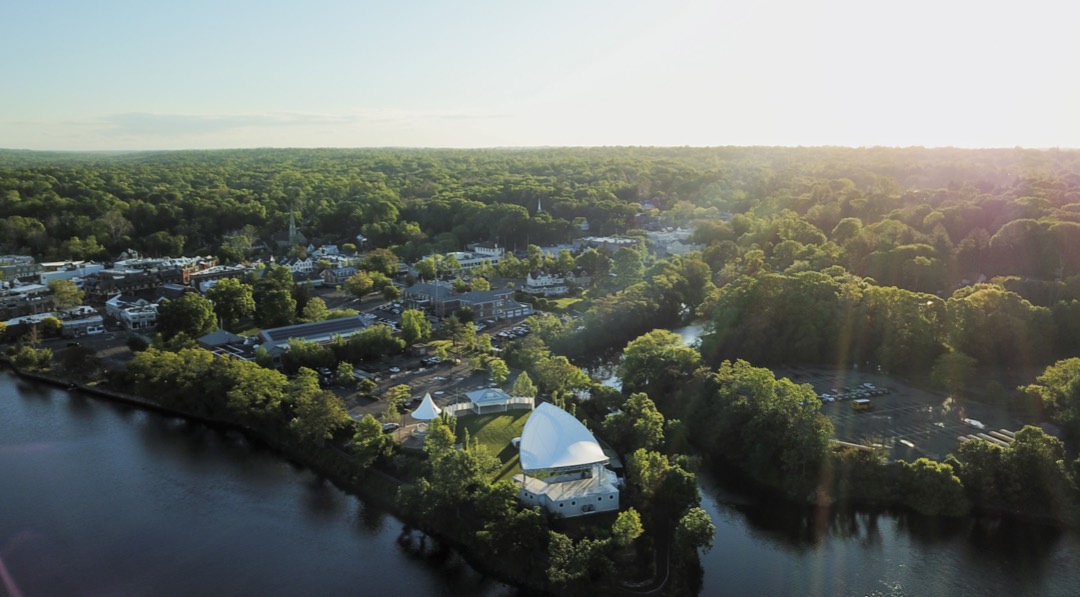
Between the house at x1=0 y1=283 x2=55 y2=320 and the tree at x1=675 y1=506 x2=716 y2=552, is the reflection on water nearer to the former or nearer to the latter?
the tree at x1=675 y1=506 x2=716 y2=552

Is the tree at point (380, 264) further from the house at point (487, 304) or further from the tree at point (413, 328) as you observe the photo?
the tree at point (413, 328)

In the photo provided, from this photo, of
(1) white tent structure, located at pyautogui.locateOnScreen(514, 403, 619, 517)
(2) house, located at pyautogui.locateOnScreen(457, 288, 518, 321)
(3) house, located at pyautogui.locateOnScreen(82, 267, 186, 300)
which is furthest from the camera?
(3) house, located at pyautogui.locateOnScreen(82, 267, 186, 300)

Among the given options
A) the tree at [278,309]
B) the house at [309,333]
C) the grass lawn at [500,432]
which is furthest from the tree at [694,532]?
the tree at [278,309]

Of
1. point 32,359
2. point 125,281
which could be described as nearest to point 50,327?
point 32,359

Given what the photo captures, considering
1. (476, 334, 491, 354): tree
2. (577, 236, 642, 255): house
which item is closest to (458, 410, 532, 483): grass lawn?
(476, 334, 491, 354): tree

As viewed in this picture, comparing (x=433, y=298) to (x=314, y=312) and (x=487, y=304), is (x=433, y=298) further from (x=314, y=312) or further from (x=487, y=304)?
(x=314, y=312)

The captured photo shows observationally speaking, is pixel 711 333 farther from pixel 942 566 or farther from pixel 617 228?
pixel 617 228
